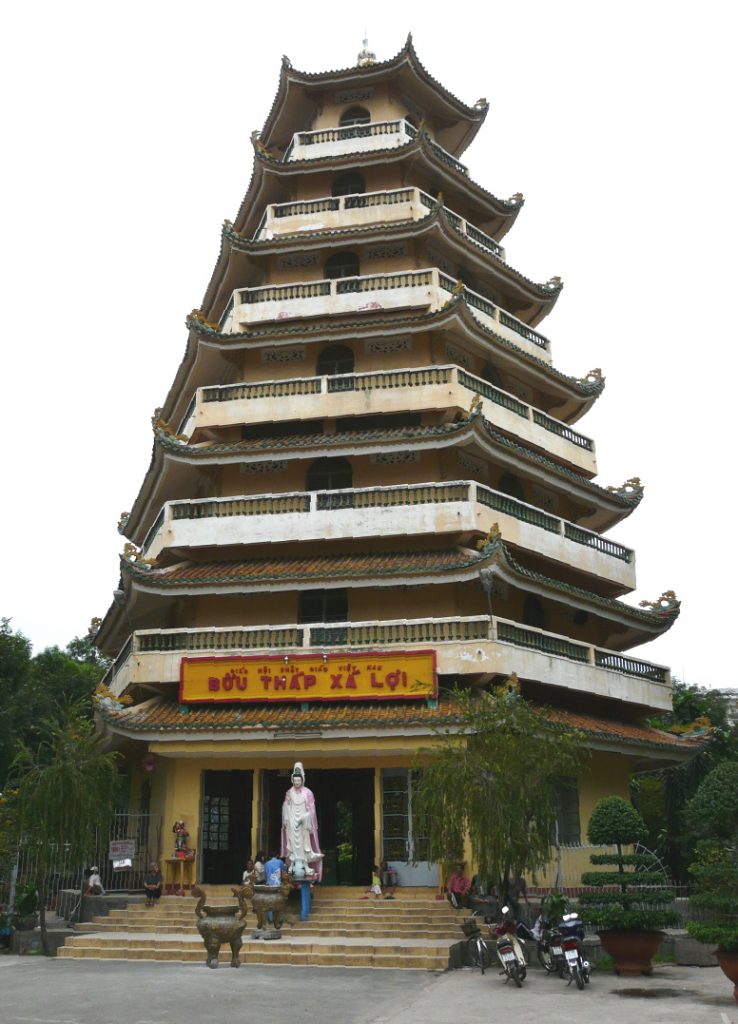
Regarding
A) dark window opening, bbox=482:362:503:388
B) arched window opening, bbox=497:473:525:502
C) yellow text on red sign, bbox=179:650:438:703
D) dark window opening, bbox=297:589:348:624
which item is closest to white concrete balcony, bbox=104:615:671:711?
yellow text on red sign, bbox=179:650:438:703

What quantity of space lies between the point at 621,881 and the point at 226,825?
37.1 ft

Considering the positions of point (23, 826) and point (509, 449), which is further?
point (509, 449)

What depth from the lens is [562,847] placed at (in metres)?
22.0

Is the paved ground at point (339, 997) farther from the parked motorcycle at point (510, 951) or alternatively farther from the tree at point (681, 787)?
the tree at point (681, 787)

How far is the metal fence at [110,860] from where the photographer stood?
62.8 ft

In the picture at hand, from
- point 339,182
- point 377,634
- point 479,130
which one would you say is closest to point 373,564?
point 377,634

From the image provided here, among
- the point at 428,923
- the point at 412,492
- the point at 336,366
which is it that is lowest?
the point at 428,923

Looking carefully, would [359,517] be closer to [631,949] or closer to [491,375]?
[491,375]

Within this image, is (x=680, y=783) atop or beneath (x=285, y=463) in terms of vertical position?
beneath

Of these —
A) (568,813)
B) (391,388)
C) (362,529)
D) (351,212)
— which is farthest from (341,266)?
(568,813)

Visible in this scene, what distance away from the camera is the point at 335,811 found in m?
27.2

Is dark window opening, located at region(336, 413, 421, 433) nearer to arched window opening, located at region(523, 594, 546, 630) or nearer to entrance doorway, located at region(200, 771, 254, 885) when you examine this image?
arched window opening, located at region(523, 594, 546, 630)

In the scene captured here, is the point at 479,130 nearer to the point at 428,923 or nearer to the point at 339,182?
the point at 339,182

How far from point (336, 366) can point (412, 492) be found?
209 inches
